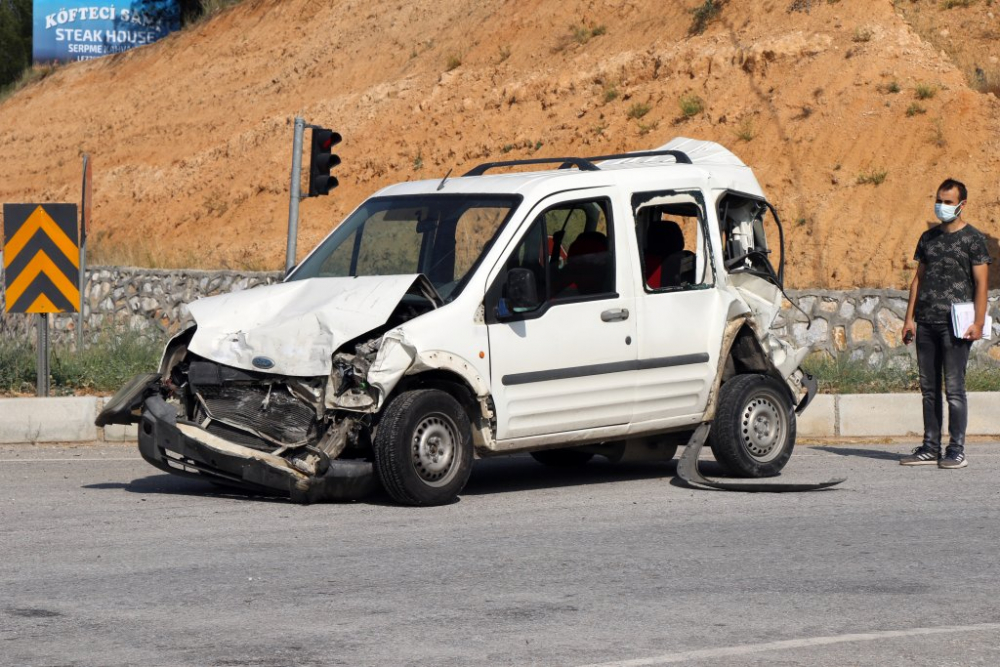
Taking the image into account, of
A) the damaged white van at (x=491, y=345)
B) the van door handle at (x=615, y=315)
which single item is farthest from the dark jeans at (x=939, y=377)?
the van door handle at (x=615, y=315)

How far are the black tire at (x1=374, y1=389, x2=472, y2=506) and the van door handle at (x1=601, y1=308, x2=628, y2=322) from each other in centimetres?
123

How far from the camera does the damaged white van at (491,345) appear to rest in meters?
8.51

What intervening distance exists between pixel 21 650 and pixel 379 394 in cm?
323

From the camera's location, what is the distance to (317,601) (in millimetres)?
6273

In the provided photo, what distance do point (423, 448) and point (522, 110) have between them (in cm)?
2442

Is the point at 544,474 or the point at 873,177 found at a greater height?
the point at 873,177

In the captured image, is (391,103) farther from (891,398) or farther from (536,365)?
(536,365)

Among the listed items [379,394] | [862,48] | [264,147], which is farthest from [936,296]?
[264,147]

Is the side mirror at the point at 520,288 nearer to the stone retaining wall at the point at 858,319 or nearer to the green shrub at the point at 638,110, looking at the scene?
the stone retaining wall at the point at 858,319

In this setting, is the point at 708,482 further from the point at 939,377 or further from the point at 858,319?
the point at 858,319

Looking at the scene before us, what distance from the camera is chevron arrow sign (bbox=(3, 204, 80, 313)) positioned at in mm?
13219

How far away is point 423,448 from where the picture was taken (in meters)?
8.63

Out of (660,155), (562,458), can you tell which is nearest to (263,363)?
(562,458)

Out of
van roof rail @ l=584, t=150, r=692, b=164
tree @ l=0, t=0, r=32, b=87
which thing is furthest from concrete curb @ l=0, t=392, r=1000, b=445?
tree @ l=0, t=0, r=32, b=87
